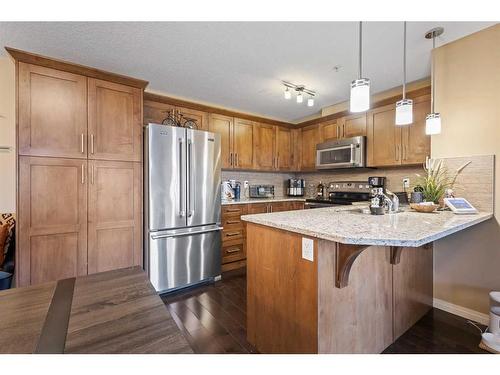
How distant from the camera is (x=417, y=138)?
2.88 metres

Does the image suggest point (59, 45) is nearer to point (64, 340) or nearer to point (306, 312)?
point (64, 340)

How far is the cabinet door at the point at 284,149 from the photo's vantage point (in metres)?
4.36

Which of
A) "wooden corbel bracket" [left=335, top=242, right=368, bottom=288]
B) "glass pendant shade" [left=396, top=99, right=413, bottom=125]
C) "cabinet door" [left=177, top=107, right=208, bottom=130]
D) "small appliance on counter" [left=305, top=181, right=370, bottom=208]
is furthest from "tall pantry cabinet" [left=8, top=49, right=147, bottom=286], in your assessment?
"small appliance on counter" [left=305, top=181, right=370, bottom=208]

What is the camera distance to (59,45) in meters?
2.04

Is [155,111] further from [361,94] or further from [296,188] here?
[296,188]

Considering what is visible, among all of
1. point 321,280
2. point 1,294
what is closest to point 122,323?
point 1,294

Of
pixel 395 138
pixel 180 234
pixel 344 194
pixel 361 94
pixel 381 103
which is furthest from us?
pixel 344 194

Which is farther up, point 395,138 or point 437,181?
point 395,138

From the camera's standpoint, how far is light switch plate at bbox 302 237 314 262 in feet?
4.19

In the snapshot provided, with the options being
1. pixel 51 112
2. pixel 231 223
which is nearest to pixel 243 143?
pixel 231 223

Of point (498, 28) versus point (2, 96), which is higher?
point (498, 28)

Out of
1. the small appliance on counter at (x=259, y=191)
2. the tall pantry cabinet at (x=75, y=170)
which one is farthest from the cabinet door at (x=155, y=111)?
the small appliance on counter at (x=259, y=191)

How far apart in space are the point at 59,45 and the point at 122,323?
245 cm

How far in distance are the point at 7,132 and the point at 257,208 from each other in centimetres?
297
